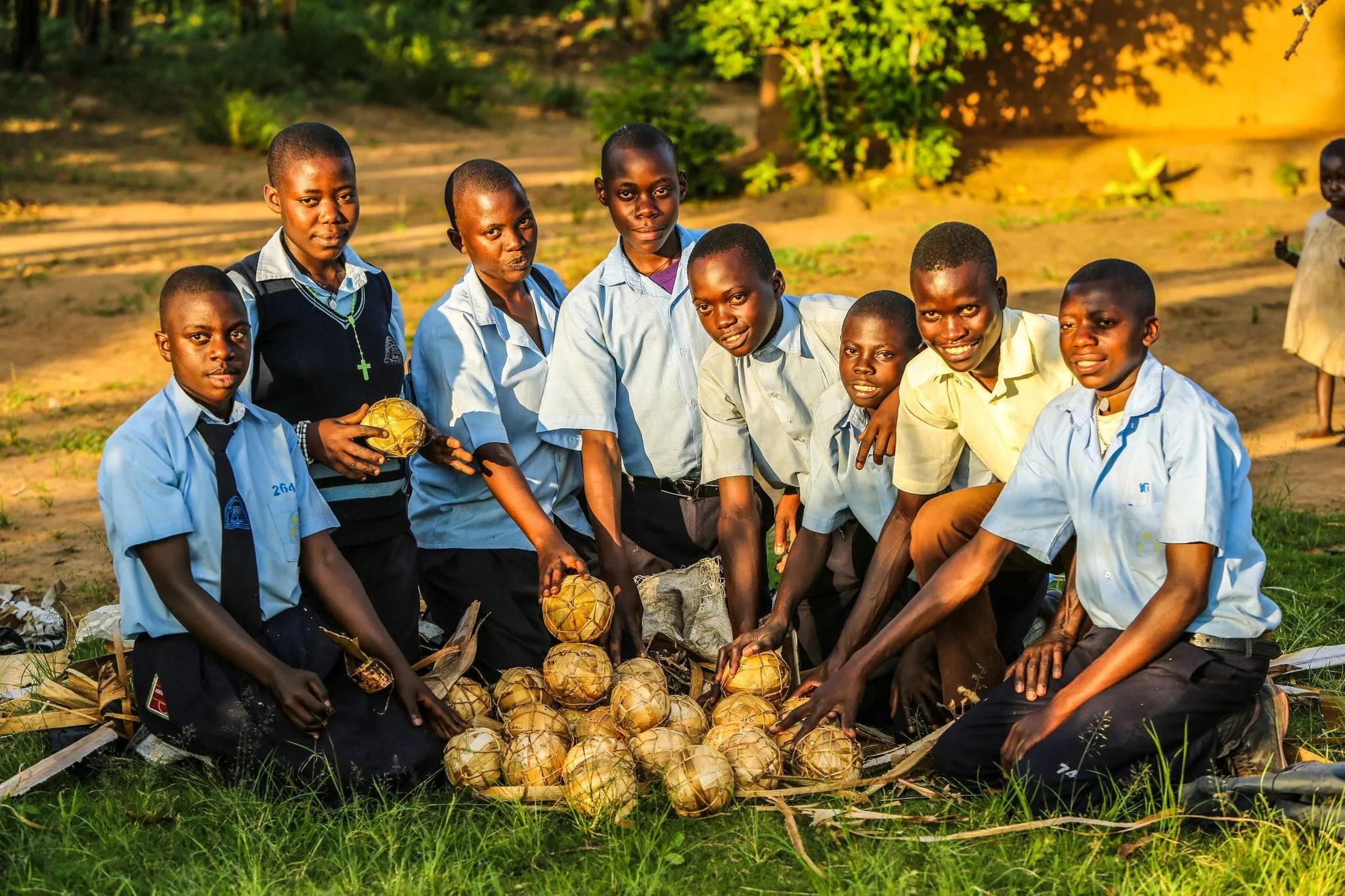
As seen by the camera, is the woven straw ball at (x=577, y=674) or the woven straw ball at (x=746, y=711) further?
the woven straw ball at (x=577, y=674)

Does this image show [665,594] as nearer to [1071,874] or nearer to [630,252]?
[630,252]

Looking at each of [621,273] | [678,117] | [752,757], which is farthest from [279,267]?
[678,117]

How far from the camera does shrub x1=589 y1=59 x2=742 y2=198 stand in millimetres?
12648

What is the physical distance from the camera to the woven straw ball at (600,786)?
10.8 feet

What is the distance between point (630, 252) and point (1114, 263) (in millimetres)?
1696

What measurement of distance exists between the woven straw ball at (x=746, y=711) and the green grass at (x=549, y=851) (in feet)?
1.12

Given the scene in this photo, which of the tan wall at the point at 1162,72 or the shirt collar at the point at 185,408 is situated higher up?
the tan wall at the point at 1162,72

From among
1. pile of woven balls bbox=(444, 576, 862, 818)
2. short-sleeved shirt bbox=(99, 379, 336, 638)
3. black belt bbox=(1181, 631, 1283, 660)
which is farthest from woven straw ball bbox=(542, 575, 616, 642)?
black belt bbox=(1181, 631, 1283, 660)

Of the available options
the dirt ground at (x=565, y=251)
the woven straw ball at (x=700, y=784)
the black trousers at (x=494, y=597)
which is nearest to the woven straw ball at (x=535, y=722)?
the woven straw ball at (x=700, y=784)

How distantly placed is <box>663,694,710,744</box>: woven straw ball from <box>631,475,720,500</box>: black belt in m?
0.91

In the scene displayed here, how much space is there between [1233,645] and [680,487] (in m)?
1.88

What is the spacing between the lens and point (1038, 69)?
12.0 m

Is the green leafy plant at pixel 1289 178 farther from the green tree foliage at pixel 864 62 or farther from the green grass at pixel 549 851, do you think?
the green grass at pixel 549 851

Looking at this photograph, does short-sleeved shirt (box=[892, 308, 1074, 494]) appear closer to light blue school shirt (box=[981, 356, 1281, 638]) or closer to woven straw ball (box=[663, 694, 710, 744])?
light blue school shirt (box=[981, 356, 1281, 638])
